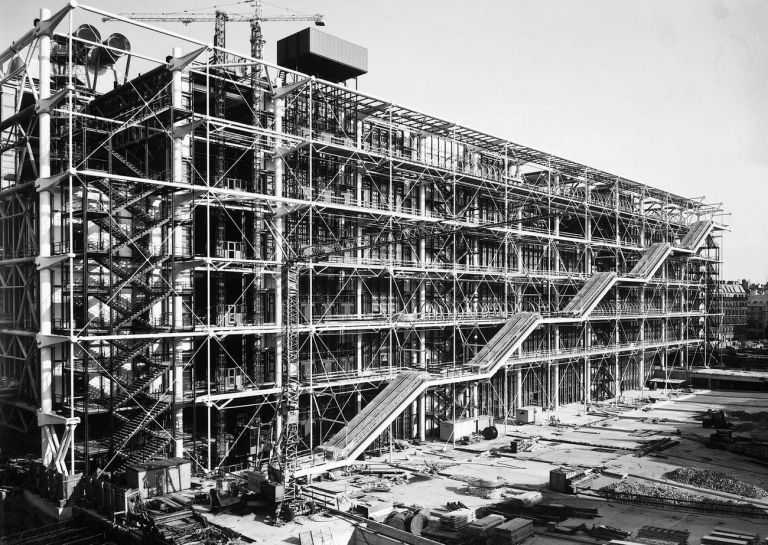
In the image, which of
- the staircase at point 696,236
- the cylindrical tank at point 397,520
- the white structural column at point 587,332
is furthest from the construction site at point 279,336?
the staircase at point 696,236

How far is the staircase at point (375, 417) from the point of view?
1188 inches

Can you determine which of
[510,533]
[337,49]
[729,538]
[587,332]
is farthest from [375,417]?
[587,332]

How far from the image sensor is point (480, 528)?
72.3ft

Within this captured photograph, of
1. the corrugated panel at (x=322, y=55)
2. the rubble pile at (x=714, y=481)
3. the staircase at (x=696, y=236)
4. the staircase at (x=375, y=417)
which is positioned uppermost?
the corrugated panel at (x=322, y=55)

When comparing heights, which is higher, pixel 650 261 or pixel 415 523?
pixel 650 261

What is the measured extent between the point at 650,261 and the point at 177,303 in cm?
4294

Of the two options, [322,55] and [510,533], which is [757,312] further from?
[510,533]

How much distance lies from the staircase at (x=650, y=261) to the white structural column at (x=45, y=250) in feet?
141

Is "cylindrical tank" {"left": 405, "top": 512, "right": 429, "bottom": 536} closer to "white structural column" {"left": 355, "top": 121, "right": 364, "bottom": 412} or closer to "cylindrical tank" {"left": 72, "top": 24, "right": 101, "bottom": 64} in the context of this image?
"white structural column" {"left": 355, "top": 121, "right": 364, "bottom": 412}

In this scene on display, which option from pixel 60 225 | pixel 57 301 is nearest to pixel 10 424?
pixel 57 301

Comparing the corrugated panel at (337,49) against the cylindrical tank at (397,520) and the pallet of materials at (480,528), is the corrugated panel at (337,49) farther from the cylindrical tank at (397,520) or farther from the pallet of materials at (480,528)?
the pallet of materials at (480,528)

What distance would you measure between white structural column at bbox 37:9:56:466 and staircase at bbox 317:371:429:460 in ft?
36.9

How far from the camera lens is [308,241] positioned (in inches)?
1344

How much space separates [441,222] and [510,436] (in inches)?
510
